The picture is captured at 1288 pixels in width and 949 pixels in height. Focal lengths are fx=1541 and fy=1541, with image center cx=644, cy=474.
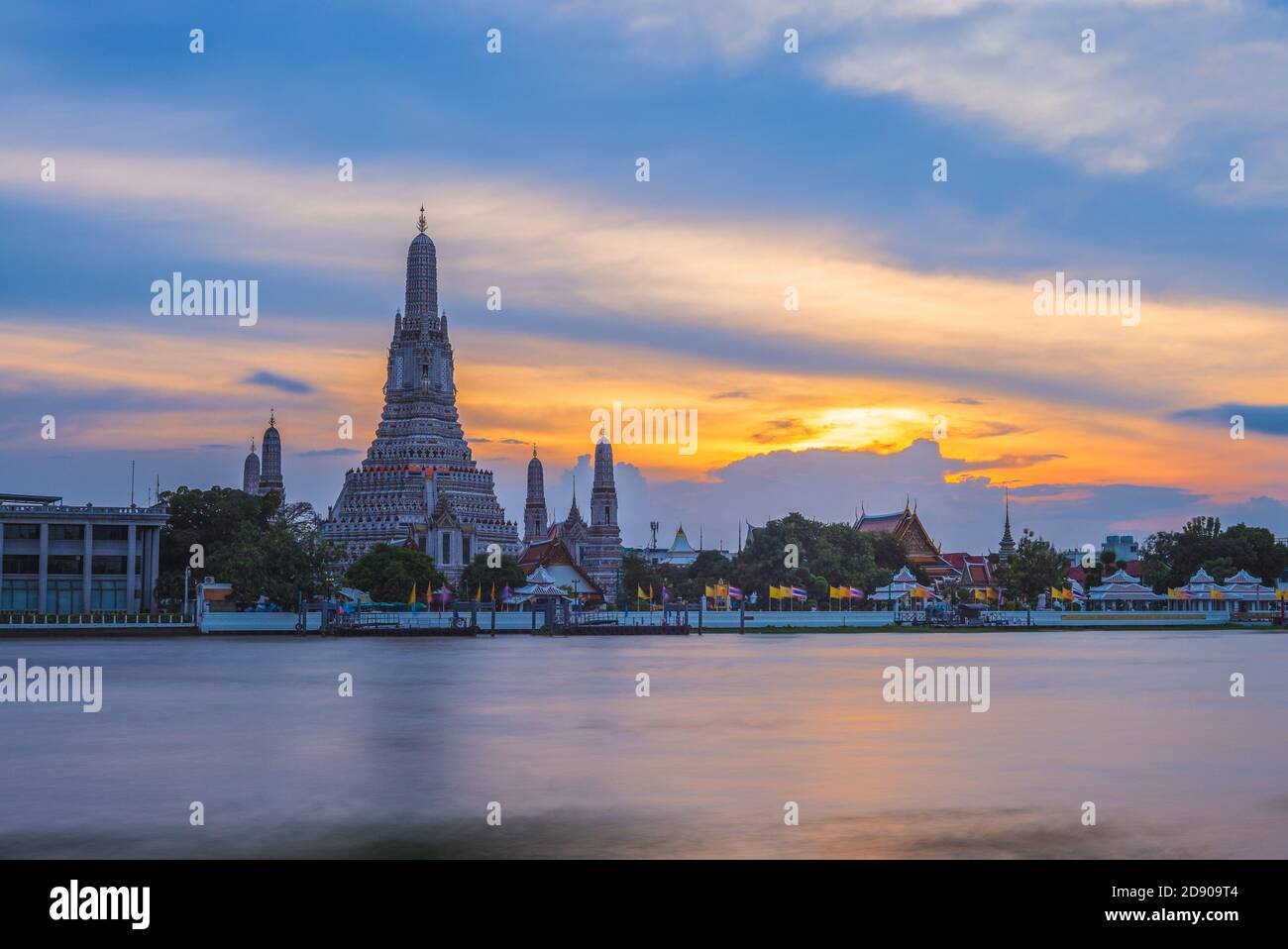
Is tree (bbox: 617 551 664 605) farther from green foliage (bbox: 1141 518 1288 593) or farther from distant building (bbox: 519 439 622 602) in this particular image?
green foliage (bbox: 1141 518 1288 593)

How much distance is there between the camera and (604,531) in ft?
568

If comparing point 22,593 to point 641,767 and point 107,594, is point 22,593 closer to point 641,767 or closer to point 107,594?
point 107,594

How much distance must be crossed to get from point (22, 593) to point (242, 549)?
19.8 metres

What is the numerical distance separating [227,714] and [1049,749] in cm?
2051

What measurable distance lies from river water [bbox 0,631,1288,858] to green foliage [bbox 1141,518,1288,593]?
9105cm

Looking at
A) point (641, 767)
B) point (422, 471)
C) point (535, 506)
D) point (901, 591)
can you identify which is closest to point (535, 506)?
point (535, 506)

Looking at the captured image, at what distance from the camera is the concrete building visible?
104 meters

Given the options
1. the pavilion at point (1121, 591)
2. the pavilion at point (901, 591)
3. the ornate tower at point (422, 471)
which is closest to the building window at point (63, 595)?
the ornate tower at point (422, 471)

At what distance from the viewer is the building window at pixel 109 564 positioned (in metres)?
106

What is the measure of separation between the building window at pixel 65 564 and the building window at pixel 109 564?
0.93m

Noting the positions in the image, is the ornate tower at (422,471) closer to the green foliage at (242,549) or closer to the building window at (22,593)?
the green foliage at (242,549)

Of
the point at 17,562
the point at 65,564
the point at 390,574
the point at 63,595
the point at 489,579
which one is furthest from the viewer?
the point at 489,579
